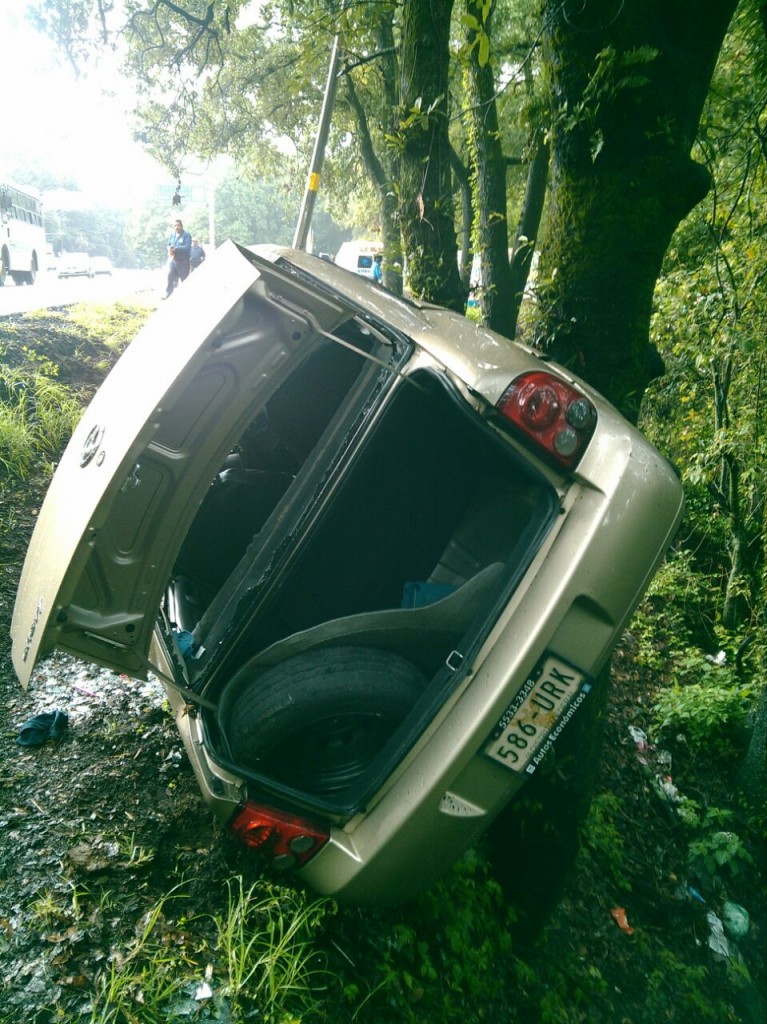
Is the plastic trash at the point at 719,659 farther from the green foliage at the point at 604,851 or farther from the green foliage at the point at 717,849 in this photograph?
the green foliage at the point at 604,851

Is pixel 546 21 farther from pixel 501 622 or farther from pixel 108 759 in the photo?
pixel 108 759

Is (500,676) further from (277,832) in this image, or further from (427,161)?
(427,161)

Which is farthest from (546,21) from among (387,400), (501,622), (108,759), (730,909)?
(730,909)

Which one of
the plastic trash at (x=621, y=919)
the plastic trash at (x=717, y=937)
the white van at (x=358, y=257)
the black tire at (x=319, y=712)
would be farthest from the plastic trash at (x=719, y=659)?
the white van at (x=358, y=257)

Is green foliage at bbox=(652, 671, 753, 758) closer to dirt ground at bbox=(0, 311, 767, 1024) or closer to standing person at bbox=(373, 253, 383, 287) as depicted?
dirt ground at bbox=(0, 311, 767, 1024)

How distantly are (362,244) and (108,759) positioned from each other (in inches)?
985

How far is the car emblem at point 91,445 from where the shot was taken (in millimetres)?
1731

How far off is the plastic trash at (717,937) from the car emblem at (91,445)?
312cm

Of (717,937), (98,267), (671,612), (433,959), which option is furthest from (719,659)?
(98,267)

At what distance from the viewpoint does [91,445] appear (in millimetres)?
1788

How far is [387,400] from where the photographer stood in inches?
87.6

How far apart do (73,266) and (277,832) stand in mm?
29772

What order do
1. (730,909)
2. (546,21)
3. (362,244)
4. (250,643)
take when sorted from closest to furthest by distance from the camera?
(546,21) < (250,643) < (730,909) < (362,244)

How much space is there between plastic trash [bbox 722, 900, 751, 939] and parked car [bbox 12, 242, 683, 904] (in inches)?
75.7
